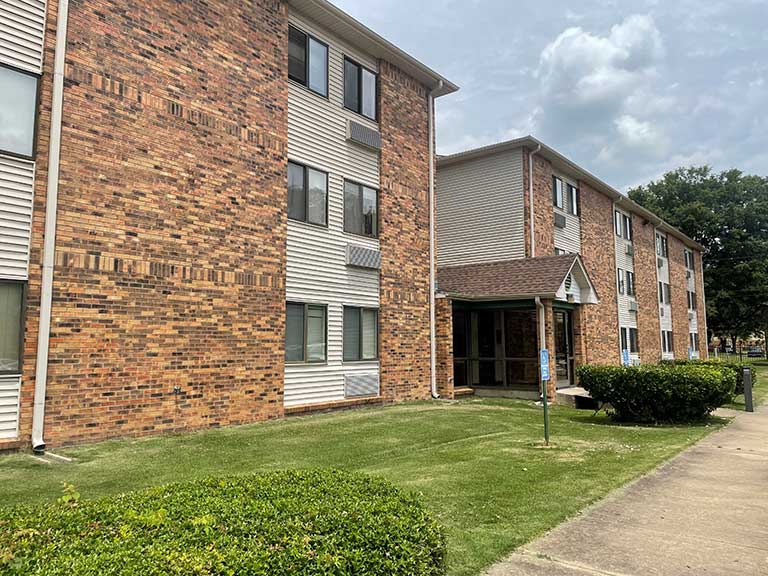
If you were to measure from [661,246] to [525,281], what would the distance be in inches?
903

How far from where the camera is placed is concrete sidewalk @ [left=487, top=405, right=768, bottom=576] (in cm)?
430

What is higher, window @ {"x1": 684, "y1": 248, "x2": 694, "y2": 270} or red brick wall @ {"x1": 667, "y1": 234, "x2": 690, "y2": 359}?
window @ {"x1": 684, "y1": 248, "x2": 694, "y2": 270}

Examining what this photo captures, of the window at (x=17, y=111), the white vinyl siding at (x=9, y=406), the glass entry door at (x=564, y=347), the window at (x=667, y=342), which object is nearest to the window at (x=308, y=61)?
the window at (x=17, y=111)

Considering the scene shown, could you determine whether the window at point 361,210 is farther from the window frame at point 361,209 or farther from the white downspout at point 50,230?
the white downspout at point 50,230

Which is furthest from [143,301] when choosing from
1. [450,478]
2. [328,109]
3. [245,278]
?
[328,109]

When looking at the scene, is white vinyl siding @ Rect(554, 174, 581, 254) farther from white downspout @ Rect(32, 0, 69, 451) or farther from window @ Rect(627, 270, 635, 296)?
white downspout @ Rect(32, 0, 69, 451)

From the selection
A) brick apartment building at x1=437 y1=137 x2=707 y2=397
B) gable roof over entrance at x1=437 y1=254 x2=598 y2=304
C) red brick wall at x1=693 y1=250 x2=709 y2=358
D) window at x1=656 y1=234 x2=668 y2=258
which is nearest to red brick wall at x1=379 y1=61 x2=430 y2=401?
brick apartment building at x1=437 y1=137 x2=707 y2=397

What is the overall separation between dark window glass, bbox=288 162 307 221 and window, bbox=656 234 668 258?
93.8ft

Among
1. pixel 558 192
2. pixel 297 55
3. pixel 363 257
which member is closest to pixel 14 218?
pixel 297 55

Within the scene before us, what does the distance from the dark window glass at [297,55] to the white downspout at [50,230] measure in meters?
5.05

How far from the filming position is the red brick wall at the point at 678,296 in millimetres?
36781

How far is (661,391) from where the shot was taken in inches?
476

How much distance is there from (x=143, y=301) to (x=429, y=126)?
10641 mm

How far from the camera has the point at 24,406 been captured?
818 cm
